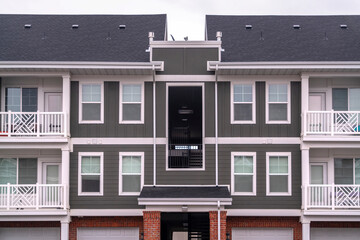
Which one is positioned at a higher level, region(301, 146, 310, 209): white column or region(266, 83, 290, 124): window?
region(266, 83, 290, 124): window

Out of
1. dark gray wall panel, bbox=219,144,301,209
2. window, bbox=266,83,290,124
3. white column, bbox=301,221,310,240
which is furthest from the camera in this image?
window, bbox=266,83,290,124

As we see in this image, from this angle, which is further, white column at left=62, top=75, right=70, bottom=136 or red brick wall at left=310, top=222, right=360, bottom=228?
red brick wall at left=310, top=222, right=360, bottom=228

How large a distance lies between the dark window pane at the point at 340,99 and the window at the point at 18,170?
12.0 metres

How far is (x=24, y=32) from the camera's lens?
29.0 meters

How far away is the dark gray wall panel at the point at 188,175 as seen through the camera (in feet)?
83.2

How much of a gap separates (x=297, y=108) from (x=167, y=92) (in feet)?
16.5

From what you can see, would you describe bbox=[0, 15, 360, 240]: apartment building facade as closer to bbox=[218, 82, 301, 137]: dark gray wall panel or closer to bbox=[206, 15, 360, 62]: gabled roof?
bbox=[218, 82, 301, 137]: dark gray wall panel

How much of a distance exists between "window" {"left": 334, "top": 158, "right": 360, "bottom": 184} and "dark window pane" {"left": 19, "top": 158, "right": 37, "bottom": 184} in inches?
461

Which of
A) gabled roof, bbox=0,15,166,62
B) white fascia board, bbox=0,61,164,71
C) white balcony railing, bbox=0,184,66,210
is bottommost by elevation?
white balcony railing, bbox=0,184,66,210

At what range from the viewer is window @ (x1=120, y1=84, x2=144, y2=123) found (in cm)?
2564

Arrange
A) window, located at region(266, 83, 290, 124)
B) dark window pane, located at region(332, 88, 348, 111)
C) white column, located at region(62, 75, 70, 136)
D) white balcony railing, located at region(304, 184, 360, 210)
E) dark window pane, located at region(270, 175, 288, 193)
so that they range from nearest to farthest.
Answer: white balcony railing, located at region(304, 184, 360, 210) < white column, located at region(62, 75, 70, 136) < dark window pane, located at region(270, 175, 288, 193) < window, located at region(266, 83, 290, 124) < dark window pane, located at region(332, 88, 348, 111)

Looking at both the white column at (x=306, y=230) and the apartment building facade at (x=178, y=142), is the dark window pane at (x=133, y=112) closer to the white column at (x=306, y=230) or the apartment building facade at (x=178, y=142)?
the apartment building facade at (x=178, y=142)

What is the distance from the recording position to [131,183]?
25.4 meters

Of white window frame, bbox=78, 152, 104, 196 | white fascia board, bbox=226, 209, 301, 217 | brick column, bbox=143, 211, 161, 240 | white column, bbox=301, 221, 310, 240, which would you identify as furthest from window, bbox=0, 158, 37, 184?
white column, bbox=301, 221, 310, 240
